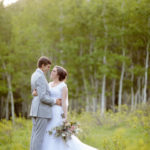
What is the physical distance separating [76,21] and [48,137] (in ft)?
71.7

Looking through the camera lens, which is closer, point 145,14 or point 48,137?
point 48,137

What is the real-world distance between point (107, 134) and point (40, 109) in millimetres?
5271

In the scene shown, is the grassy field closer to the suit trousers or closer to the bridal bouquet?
the bridal bouquet

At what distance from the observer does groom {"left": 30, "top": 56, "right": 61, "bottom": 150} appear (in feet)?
16.6

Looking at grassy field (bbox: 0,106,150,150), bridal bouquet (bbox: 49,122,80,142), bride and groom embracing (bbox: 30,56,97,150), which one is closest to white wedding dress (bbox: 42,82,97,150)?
bride and groom embracing (bbox: 30,56,97,150)

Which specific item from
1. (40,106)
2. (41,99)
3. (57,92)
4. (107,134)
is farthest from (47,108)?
(107,134)

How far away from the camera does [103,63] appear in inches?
991

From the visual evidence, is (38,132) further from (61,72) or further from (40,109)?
(61,72)

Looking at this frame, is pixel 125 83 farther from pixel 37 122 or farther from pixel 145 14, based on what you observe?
pixel 37 122

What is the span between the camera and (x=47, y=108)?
17.1 ft

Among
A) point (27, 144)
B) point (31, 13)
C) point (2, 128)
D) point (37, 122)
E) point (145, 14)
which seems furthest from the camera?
point (31, 13)

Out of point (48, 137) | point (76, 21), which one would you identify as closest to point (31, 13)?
point (76, 21)

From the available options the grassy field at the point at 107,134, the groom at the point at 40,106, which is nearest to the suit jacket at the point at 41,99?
the groom at the point at 40,106

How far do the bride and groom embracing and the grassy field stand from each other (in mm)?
801
